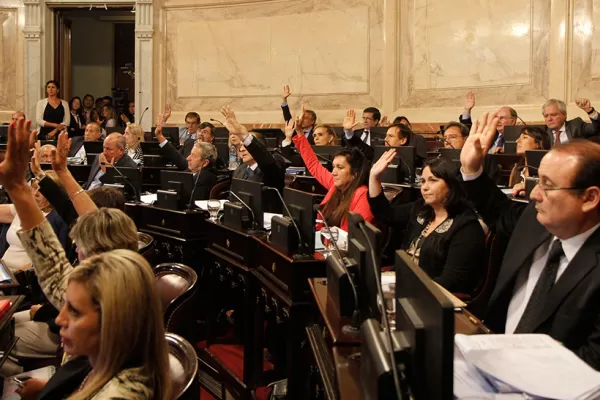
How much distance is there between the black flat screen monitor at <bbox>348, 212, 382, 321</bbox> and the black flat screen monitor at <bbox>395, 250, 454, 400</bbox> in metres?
0.37

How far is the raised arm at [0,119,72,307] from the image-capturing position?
7.20ft

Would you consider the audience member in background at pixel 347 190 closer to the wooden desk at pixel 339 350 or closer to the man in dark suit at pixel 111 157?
the wooden desk at pixel 339 350

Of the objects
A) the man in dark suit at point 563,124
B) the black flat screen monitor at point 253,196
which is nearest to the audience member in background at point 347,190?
the black flat screen monitor at point 253,196

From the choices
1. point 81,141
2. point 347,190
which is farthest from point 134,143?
point 347,190

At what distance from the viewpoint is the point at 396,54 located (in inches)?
391

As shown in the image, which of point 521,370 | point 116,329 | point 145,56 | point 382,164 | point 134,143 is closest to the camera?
point 521,370

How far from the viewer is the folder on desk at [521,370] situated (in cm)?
137

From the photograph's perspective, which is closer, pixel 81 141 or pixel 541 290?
pixel 541 290

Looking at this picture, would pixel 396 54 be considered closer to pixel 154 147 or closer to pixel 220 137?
pixel 220 137

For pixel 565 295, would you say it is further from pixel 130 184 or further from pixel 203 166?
pixel 203 166

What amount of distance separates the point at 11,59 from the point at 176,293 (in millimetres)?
10873

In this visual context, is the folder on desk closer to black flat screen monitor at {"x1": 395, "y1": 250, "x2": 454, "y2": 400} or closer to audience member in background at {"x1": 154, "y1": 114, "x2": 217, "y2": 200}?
black flat screen monitor at {"x1": 395, "y1": 250, "x2": 454, "y2": 400}

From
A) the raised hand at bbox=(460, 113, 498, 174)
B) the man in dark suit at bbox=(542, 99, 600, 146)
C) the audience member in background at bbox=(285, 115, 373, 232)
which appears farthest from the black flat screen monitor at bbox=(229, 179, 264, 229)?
the man in dark suit at bbox=(542, 99, 600, 146)

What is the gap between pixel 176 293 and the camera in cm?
268
